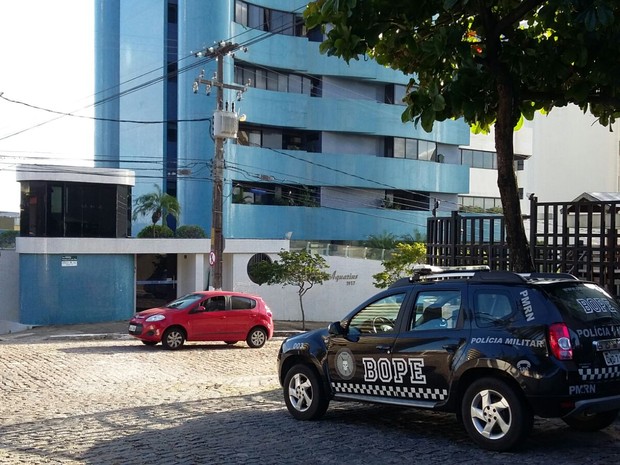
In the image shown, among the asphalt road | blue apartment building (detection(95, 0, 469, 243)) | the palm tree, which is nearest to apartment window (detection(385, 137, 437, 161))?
blue apartment building (detection(95, 0, 469, 243))

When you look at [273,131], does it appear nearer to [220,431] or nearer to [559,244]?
[559,244]

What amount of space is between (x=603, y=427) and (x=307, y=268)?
28385mm

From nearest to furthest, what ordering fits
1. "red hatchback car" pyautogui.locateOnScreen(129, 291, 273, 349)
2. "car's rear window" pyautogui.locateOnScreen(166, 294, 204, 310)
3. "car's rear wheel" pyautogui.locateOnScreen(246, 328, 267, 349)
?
"red hatchback car" pyautogui.locateOnScreen(129, 291, 273, 349)
"car's rear window" pyautogui.locateOnScreen(166, 294, 204, 310)
"car's rear wheel" pyautogui.locateOnScreen(246, 328, 267, 349)

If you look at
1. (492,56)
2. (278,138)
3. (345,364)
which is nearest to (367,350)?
(345,364)

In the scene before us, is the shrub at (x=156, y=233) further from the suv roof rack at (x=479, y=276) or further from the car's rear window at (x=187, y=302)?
the suv roof rack at (x=479, y=276)

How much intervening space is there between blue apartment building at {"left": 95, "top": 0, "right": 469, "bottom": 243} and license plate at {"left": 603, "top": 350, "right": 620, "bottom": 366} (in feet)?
132

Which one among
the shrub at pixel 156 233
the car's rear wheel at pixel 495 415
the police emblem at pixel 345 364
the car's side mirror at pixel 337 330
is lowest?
the car's rear wheel at pixel 495 415

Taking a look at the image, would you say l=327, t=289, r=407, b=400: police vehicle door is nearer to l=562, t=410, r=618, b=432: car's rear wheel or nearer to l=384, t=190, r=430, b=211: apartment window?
l=562, t=410, r=618, b=432: car's rear wheel

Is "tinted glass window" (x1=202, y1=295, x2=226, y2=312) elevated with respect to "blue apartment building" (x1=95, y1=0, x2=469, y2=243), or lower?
lower

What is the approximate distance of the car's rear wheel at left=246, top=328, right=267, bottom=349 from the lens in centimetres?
2348

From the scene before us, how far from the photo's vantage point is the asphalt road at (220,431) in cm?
823

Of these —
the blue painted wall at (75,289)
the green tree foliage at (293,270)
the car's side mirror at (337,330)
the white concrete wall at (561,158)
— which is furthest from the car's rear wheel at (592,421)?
the white concrete wall at (561,158)

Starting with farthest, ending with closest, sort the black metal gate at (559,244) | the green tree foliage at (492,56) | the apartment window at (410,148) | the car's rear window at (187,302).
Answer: the apartment window at (410,148)
the car's rear window at (187,302)
the black metal gate at (559,244)
the green tree foliage at (492,56)

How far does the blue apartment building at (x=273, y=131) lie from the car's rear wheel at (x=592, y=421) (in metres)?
39.3
